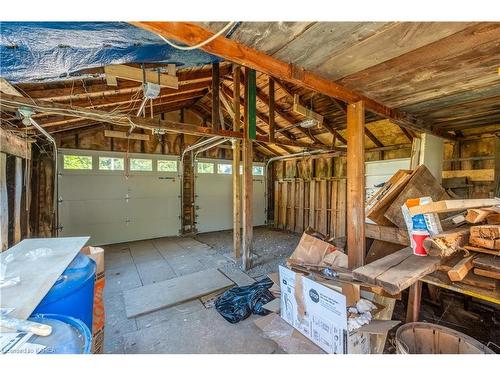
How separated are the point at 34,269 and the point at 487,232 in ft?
9.67

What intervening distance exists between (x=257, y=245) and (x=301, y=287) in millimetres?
3538

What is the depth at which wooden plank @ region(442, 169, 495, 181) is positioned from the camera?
355cm

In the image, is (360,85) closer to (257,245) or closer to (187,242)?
(257,245)

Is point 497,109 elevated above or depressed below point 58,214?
above

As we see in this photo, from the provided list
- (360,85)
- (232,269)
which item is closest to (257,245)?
(232,269)

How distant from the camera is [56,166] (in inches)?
187

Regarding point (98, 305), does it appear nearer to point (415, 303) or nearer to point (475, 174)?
point (415, 303)

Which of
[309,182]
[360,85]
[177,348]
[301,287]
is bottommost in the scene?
Result: [177,348]

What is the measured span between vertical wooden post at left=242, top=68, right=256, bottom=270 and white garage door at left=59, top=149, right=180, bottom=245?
11.2ft

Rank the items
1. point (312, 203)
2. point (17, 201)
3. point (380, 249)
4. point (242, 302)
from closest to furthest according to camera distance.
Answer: point (380, 249)
point (242, 302)
point (17, 201)
point (312, 203)

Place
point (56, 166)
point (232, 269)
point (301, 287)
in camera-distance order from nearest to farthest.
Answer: point (301, 287), point (232, 269), point (56, 166)

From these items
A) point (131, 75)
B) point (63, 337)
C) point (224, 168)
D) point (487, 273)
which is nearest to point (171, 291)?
point (63, 337)

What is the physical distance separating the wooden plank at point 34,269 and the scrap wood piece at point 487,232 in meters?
2.64

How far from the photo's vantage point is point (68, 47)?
4.60 ft
